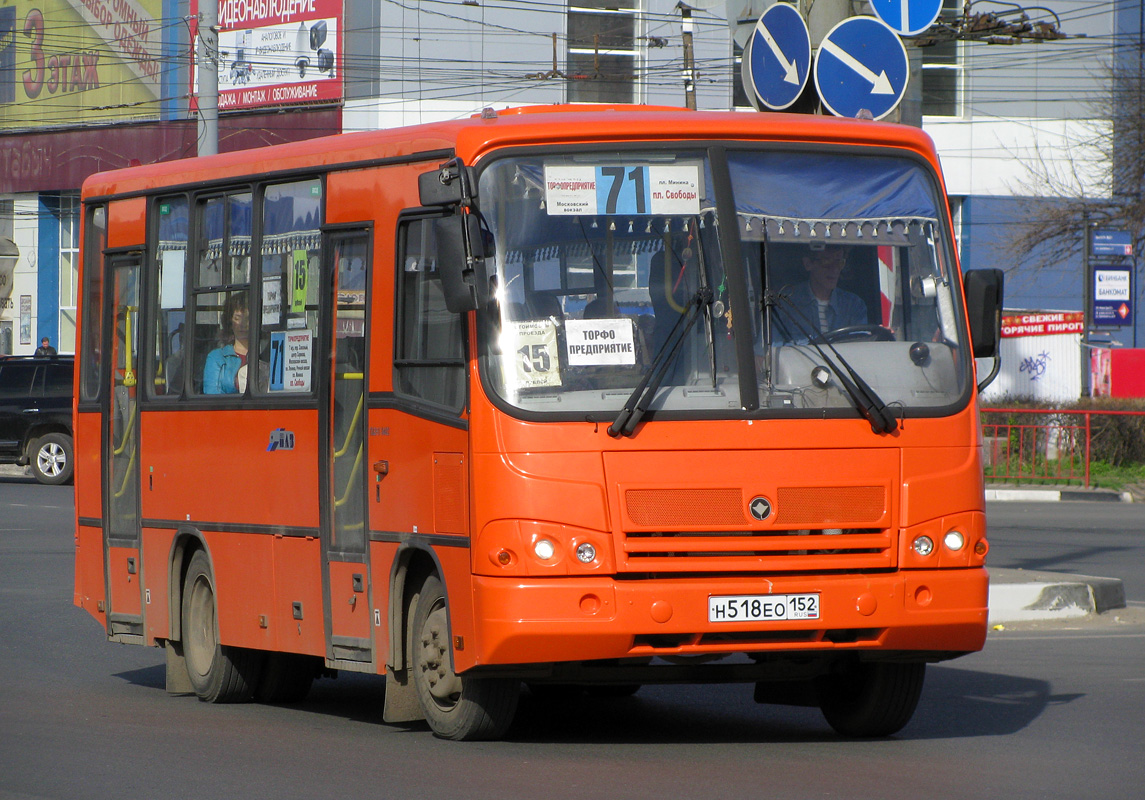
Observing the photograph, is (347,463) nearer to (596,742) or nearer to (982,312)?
(596,742)

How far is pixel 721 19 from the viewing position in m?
42.8

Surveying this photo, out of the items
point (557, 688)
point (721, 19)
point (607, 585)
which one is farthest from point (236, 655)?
point (721, 19)

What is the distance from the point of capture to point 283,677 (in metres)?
10.2

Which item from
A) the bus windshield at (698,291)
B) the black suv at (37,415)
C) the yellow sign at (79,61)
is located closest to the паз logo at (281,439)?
the bus windshield at (698,291)

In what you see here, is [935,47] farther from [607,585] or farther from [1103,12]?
[607,585]

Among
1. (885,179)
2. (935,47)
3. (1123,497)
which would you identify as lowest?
(1123,497)

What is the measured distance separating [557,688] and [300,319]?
91.4 inches

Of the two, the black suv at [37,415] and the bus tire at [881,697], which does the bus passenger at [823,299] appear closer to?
the bus tire at [881,697]

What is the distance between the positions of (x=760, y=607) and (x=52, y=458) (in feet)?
78.0

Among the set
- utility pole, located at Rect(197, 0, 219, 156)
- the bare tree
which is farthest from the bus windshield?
the bare tree

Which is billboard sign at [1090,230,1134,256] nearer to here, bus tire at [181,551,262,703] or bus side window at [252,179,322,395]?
bus tire at [181,551,262,703]

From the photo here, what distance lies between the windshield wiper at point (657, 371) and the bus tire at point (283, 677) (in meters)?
3.55

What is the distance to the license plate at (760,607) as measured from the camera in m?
7.27

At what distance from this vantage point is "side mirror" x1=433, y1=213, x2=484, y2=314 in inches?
290
